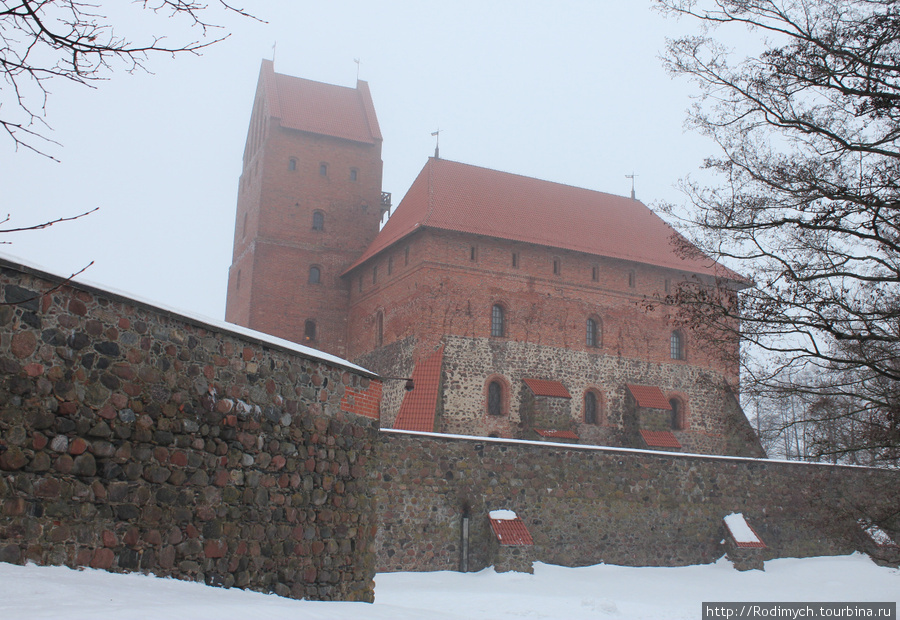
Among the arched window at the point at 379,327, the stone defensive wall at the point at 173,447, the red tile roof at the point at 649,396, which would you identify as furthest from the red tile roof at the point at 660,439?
the stone defensive wall at the point at 173,447

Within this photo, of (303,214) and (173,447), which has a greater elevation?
(303,214)

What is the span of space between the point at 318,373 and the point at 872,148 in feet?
19.5

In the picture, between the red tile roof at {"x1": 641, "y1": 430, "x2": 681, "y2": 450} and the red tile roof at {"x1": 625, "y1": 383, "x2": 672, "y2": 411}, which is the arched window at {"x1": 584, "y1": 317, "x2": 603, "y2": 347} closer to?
the red tile roof at {"x1": 625, "y1": 383, "x2": 672, "y2": 411}

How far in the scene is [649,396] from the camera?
88.1ft

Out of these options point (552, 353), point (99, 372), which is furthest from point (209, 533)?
point (552, 353)

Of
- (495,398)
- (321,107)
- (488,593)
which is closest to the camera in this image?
(488,593)

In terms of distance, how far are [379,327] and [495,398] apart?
4.69 m

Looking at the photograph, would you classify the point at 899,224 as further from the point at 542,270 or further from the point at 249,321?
the point at 249,321

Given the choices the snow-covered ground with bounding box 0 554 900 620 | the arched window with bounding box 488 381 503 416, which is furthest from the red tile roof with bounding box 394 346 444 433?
the snow-covered ground with bounding box 0 554 900 620

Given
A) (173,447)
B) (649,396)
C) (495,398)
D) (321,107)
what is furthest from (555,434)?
(173,447)

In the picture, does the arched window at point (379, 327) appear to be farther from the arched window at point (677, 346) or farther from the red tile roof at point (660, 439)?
the arched window at point (677, 346)

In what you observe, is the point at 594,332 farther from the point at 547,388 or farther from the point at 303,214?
the point at 303,214

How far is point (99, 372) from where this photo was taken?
5996 mm

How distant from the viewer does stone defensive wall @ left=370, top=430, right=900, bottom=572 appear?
1538 cm
